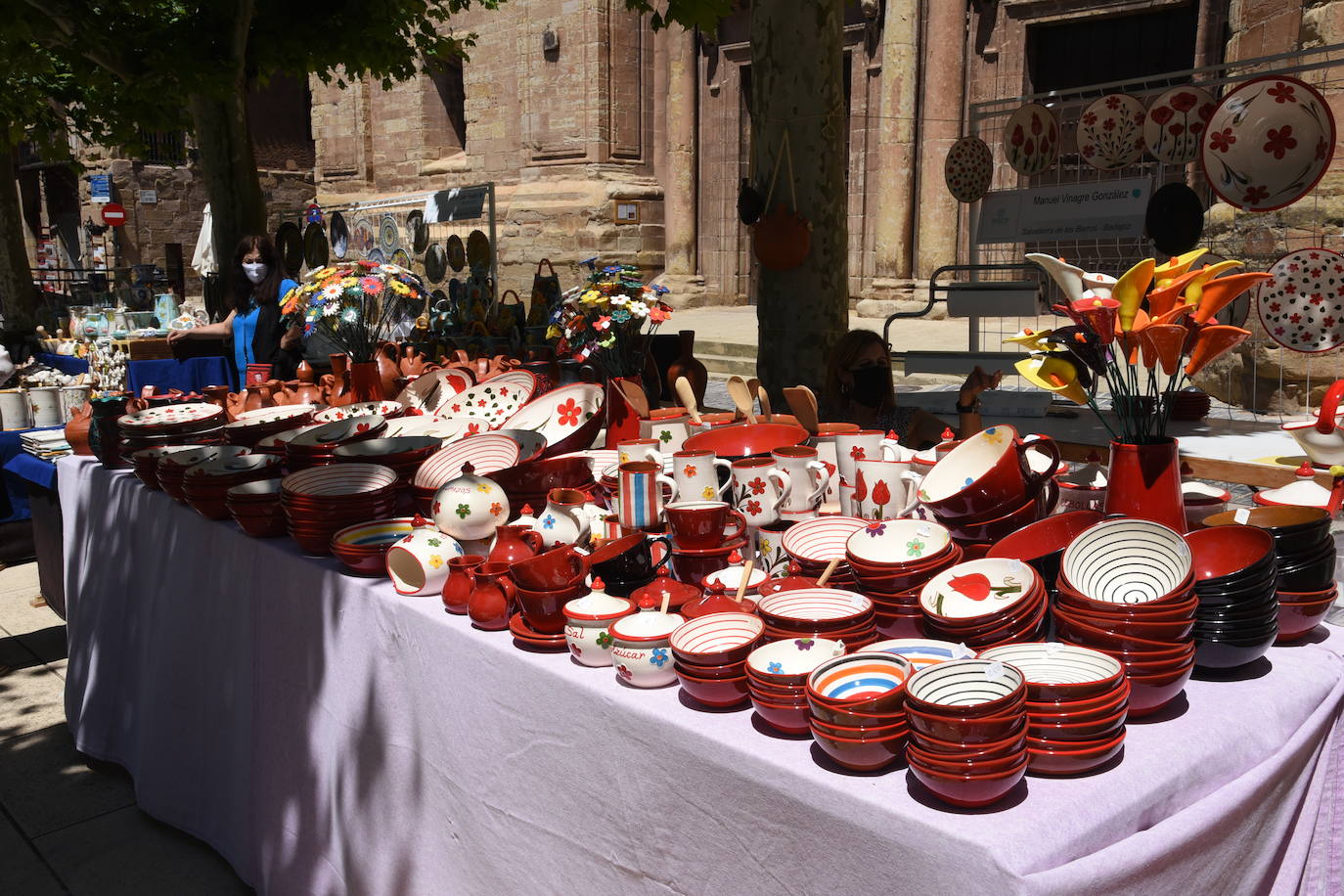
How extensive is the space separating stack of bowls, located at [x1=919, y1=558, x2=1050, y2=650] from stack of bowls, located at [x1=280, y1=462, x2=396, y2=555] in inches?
50.2

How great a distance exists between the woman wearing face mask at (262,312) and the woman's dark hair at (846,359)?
337cm

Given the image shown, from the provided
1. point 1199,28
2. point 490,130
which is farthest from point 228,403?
point 490,130

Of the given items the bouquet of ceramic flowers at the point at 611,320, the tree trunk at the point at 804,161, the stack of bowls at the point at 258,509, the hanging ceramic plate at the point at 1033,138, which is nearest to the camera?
the stack of bowls at the point at 258,509

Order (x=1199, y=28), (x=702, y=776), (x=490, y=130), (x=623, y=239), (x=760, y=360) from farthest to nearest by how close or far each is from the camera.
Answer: (x=490, y=130) → (x=623, y=239) → (x=1199, y=28) → (x=760, y=360) → (x=702, y=776)

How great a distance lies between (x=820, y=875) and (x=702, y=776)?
0.21 meters

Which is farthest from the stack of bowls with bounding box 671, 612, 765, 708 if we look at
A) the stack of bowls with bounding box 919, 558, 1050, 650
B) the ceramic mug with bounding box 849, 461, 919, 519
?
the ceramic mug with bounding box 849, 461, 919, 519

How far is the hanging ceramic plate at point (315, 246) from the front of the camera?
956 centimetres

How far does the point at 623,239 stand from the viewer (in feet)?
42.7

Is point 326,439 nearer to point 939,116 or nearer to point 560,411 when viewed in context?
point 560,411

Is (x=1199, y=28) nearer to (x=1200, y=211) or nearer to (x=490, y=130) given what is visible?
(x=1200, y=211)

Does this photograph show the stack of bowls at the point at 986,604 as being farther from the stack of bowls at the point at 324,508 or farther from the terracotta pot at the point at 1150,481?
the stack of bowls at the point at 324,508

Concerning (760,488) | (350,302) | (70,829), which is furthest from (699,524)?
(350,302)

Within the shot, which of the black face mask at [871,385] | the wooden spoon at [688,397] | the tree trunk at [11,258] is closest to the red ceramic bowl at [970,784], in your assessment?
the wooden spoon at [688,397]

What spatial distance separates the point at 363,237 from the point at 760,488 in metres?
9.50
